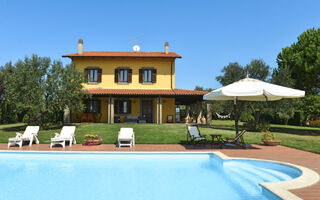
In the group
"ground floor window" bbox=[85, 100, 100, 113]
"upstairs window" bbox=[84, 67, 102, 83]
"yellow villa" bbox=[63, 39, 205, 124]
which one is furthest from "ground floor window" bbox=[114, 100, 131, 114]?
"upstairs window" bbox=[84, 67, 102, 83]

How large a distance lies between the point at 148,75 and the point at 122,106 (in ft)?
13.0

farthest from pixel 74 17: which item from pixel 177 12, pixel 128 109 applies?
pixel 128 109

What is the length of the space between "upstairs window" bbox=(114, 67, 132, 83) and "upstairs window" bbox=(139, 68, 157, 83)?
1.07m

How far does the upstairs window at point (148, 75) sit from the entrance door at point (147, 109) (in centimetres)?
208

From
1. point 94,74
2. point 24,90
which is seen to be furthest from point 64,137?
point 94,74

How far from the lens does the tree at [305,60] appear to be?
1737cm

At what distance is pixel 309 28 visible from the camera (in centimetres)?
1927

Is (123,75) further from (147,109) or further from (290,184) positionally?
(290,184)

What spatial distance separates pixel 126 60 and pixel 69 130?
481 inches

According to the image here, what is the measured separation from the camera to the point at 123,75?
2088 centimetres

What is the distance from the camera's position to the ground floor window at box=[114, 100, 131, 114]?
20.6 m

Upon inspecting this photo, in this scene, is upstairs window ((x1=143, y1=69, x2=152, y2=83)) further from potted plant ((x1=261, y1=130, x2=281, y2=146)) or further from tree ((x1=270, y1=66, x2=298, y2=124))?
potted plant ((x1=261, y1=130, x2=281, y2=146))

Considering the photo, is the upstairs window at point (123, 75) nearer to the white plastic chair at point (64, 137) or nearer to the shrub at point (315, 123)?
the white plastic chair at point (64, 137)

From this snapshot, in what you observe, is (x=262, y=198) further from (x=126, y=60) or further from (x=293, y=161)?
(x=126, y=60)
